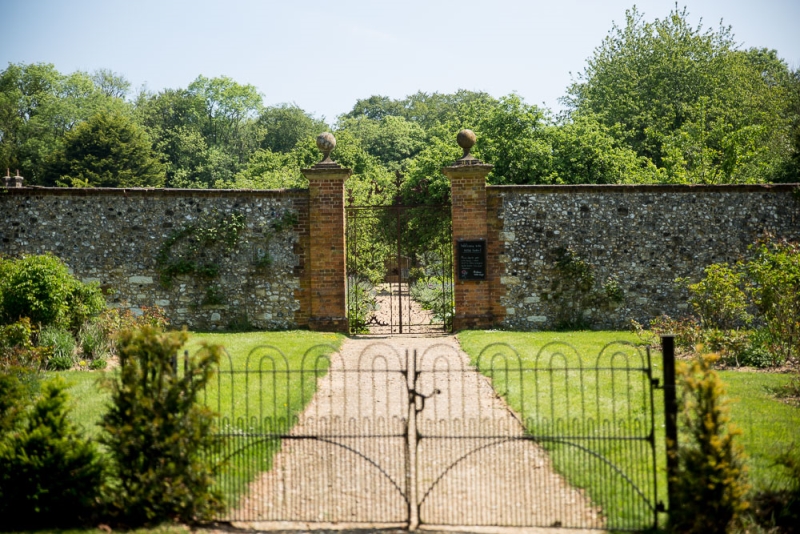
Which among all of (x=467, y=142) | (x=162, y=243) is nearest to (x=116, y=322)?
(x=162, y=243)

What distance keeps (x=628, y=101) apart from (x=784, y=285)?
2318cm

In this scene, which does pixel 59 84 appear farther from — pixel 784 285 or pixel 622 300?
pixel 784 285

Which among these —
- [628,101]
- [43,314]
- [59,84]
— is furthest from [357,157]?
[43,314]

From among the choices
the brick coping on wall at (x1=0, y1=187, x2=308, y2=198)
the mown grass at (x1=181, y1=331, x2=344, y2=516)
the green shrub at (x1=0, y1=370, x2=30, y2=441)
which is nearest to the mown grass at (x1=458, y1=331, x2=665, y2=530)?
the mown grass at (x1=181, y1=331, x2=344, y2=516)

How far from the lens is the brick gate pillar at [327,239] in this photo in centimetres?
1370

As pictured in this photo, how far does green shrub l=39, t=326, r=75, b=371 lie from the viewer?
10000mm

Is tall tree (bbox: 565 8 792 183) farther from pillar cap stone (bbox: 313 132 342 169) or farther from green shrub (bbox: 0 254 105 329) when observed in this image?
green shrub (bbox: 0 254 105 329)

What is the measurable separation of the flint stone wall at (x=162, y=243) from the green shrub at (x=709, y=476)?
9895mm

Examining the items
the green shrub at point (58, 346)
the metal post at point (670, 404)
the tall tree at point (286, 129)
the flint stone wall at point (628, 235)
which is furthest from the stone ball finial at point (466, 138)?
the tall tree at point (286, 129)

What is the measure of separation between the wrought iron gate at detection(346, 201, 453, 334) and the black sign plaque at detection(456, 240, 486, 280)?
1.66ft

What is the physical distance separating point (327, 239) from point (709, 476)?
9.96 meters

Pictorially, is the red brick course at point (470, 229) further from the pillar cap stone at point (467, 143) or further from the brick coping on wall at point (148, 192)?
the brick coping on wall at point (148, 192)

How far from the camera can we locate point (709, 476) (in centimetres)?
463

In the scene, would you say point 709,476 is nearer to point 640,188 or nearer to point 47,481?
point 47,481
